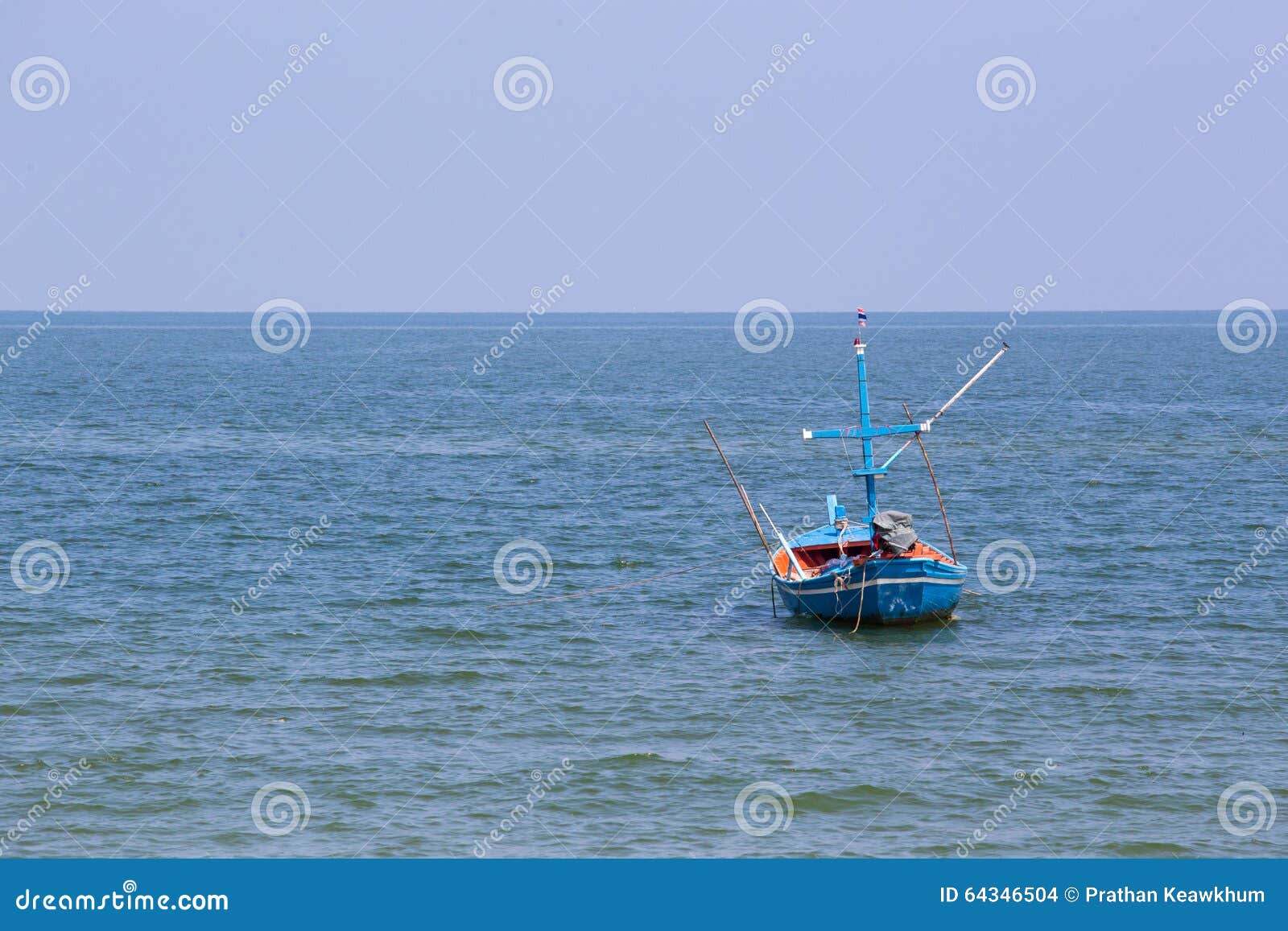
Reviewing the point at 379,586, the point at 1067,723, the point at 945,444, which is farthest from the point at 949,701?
the point at 945,444

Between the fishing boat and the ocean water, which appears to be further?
the fishing boat

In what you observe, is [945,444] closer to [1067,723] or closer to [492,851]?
[1067,723]

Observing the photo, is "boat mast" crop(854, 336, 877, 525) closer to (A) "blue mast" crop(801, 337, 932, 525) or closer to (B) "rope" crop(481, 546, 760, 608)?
(A) "blue mast" crop(801, 337, 932, 525)

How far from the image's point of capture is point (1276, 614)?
114 ft

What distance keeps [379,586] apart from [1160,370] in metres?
104

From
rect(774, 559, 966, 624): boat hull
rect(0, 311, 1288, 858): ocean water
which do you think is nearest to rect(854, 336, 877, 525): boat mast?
rect(774, 559, 966, 624): boat hull

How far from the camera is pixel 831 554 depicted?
121ft

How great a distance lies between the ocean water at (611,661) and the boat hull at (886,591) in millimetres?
670

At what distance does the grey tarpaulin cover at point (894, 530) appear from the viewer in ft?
107

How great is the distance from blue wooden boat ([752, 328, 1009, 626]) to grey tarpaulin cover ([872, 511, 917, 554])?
2 cm

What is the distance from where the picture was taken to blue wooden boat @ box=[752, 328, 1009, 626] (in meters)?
33.0

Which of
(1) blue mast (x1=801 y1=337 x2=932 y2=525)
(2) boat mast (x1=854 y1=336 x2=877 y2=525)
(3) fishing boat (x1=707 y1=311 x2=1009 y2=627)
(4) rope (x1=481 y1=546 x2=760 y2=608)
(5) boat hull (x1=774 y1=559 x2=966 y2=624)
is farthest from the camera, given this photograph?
(4) rope (x1=481 y1=546 x2=760 y2=608)

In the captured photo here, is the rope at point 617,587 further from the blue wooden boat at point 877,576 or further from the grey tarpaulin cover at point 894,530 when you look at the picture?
the grey tarpaulin cover at point 894,530

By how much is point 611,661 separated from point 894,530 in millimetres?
7249
